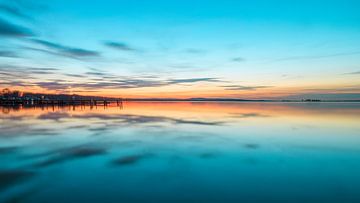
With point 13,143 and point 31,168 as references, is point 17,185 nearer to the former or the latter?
point 31,168

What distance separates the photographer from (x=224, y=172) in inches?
318

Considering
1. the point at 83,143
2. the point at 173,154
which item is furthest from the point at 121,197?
the point at 83,143

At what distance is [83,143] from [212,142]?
6.63 meters

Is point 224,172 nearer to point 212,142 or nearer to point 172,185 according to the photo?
point 172,185

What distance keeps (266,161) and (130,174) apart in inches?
199

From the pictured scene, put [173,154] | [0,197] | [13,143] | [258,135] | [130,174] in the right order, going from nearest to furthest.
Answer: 1. [0,197]
2. [130,174]
3. [173,154]
4. [13,143]
5. [258,135]

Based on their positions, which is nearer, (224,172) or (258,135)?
(224,172)

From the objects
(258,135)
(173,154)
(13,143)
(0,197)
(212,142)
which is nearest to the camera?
(0,197)

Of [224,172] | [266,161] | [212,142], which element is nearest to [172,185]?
[224,172]

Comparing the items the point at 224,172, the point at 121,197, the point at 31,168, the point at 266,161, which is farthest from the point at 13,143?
the point at 266,161

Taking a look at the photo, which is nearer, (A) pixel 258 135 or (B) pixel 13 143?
(B) pixel 13 143

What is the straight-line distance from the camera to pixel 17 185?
6.50 m

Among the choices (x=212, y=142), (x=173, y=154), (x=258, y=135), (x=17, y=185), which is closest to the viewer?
(x=17, y=185)

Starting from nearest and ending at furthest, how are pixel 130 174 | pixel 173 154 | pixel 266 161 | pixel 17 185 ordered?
pixel 17 185
pixel 130 174
pixel 266 161
pixel 173 154
